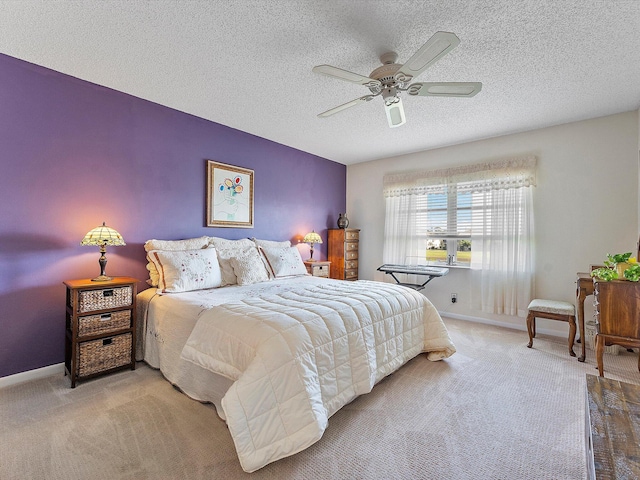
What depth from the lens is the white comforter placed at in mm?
1476

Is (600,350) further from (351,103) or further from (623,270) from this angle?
(351,103)

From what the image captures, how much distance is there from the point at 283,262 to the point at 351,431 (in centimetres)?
216

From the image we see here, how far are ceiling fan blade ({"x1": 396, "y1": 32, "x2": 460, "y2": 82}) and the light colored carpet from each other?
7.14 ft

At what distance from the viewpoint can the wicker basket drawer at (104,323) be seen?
2.29 meters

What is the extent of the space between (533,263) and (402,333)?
2.40m

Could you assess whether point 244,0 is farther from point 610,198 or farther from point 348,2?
point 610,198

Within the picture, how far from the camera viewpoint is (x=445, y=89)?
2.13 meters

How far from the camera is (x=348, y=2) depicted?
1740 millimetres

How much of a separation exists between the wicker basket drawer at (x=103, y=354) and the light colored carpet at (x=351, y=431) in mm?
108

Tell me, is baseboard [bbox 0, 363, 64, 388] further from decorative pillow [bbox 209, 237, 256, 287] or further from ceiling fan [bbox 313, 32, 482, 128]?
ceiling fan [bbox 313, 32, 482, 128]

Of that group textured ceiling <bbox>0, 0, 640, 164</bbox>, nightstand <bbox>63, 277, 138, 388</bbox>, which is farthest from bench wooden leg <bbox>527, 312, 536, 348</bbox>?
nightstand <bbox>63, 277, 138, 388</bbox>

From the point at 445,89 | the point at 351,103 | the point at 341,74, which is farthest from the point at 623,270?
the point at 341,74

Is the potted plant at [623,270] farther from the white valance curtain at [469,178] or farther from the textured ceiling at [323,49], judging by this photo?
the white valance curtain at [469,178]

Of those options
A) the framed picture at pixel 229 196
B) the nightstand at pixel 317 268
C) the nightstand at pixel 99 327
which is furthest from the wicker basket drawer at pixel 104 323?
the nightstand at pixel 317 268
